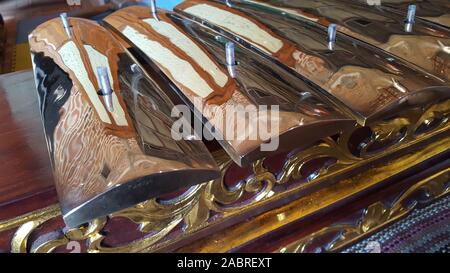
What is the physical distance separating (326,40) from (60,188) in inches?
22.4

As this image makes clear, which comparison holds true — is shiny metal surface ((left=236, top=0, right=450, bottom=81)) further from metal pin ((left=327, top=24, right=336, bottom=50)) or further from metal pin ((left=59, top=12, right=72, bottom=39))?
metal pin ((left=59, top=12, right=72, bottom=39))

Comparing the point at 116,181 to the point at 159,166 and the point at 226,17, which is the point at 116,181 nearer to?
the point at 159,166

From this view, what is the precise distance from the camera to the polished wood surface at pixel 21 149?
52 centimetres

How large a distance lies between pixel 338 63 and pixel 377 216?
0.42 m

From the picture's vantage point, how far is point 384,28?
820 mm

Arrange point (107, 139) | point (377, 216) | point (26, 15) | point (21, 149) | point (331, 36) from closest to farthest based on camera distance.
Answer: point (107, 139) < point (21, 149) < point (331, 36) < point (377, 216) < point (26, 15)

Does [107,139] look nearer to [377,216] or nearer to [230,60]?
[230,60]

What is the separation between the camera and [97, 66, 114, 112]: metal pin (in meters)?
0.55

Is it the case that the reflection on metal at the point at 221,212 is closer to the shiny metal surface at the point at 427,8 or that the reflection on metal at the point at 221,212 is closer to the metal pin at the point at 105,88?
the metal pin at the point at 105,88

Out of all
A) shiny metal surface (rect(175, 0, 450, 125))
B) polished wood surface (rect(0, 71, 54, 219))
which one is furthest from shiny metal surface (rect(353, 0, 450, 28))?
polished wood surface (rect(0, 71, 54, 219))

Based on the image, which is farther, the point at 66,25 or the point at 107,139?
the point at 66,25

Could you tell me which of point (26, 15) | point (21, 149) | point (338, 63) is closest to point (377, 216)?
point (338, 63)

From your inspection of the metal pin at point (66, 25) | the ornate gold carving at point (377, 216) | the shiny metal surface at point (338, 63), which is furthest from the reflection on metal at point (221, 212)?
A: the metal pin at point (66, 25)
